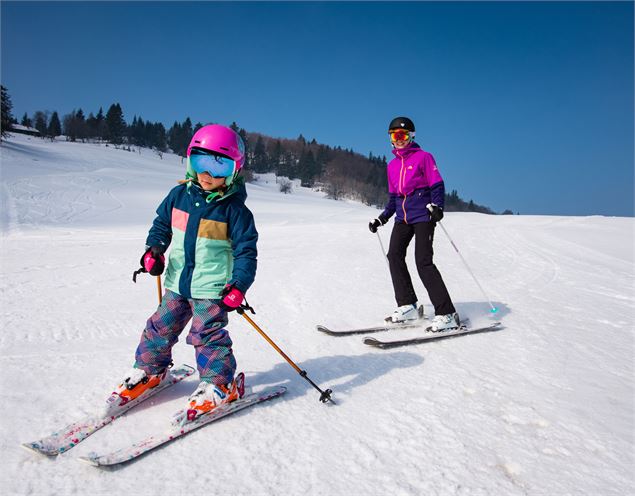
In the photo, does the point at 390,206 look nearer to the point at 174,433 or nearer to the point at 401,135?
the point at 401,135

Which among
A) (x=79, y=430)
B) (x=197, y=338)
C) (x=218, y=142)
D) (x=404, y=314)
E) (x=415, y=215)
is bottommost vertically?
(x=79, y=430)

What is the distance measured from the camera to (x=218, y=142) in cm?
245

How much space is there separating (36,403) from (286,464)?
1.56 m

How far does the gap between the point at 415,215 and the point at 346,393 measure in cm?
211

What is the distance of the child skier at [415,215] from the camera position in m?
4.04

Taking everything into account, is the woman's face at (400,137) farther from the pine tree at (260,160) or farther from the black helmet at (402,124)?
the pine tree at (260,160)

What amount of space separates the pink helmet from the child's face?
142 millimetres

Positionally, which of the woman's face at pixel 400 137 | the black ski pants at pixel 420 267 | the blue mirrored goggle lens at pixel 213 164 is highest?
the woman's face at pixel 400 137

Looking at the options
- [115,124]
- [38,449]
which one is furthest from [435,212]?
[115,124]

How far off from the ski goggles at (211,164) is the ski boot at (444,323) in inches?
102

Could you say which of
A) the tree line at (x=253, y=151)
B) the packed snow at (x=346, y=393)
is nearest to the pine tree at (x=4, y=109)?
the tree line at (x=253, y=151)

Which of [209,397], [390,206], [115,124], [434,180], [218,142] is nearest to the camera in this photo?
[209,397]

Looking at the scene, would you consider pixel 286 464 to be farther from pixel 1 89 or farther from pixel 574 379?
pixel 1 89

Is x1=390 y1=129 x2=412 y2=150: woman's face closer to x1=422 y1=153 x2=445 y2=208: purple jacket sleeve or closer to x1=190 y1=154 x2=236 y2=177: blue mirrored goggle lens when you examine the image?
x1=422 y1=153 x2=445 y2=208: purple jacket sleeve
